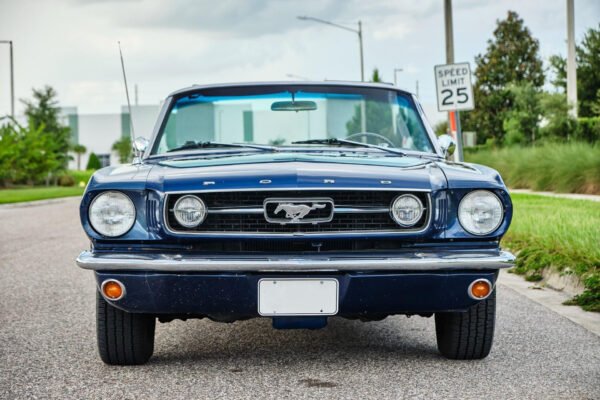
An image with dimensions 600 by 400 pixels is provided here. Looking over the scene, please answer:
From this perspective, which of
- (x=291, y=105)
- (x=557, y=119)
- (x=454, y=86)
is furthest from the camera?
(x=557, y=119)

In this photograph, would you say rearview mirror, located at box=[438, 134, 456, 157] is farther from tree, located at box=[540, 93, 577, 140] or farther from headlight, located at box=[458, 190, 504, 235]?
tree, located at box=[540, 93, 577, 140]

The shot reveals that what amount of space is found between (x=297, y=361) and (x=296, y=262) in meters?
0.90

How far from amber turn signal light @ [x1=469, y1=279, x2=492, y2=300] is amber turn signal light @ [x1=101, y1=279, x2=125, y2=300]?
5.04ft

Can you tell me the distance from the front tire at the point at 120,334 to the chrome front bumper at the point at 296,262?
0.38m

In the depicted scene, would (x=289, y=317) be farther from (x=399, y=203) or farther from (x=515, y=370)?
(x=515, y=370)

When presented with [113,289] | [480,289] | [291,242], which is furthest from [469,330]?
[113,289]

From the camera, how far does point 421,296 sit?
410 centimetres

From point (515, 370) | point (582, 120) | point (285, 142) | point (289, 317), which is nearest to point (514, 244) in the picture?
point (285, 142)

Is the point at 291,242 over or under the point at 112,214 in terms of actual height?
under

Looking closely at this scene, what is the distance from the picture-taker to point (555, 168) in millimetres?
20109

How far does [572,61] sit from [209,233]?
1058 inches

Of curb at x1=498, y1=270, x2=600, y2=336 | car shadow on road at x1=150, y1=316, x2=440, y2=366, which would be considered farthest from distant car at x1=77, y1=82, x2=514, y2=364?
curb at x1=498, y1=270, x2=600, y2=336

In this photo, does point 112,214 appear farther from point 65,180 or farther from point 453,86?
point 65,180

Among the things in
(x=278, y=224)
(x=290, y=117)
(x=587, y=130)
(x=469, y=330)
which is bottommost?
(x=469, y=330)
